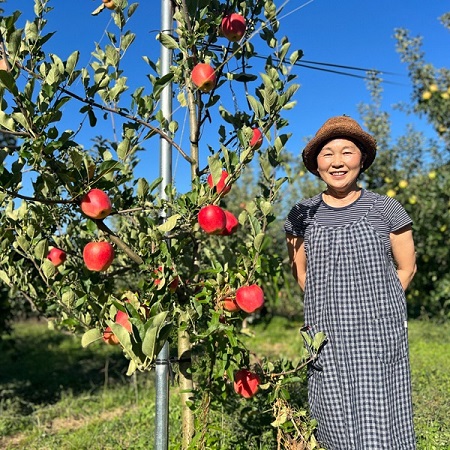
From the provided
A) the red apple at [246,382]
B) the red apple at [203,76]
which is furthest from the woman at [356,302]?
A: the red apple at [203,76]

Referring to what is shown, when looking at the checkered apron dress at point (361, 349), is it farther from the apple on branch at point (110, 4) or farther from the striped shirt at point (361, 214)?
the apple on branch at point (110, 4)

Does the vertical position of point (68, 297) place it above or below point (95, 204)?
below

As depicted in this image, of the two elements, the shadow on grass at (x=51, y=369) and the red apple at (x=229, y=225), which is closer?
the red apple at (x=229, y=225)

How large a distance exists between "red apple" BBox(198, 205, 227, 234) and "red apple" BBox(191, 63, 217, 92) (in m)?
0.43

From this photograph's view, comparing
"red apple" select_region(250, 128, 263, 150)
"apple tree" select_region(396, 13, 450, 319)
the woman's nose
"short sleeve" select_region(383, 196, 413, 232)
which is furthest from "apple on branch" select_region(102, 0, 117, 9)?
"apple tree" select_region(396, 13, 450, 319)

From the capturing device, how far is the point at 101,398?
14.2 feet

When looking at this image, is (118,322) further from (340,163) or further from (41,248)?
(340,163)

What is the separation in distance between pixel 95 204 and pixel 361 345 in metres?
0.96

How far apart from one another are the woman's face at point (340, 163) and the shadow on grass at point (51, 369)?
7.19 ft

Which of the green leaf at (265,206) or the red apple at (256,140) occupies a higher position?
the red apple at (256,140)

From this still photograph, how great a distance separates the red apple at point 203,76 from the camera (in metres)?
1.64

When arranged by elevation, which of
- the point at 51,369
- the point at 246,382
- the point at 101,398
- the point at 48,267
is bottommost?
the point at 51,369

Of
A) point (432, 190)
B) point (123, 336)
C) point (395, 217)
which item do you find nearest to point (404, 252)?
point (395, 217)

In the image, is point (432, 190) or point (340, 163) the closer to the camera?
point (340, 163)
